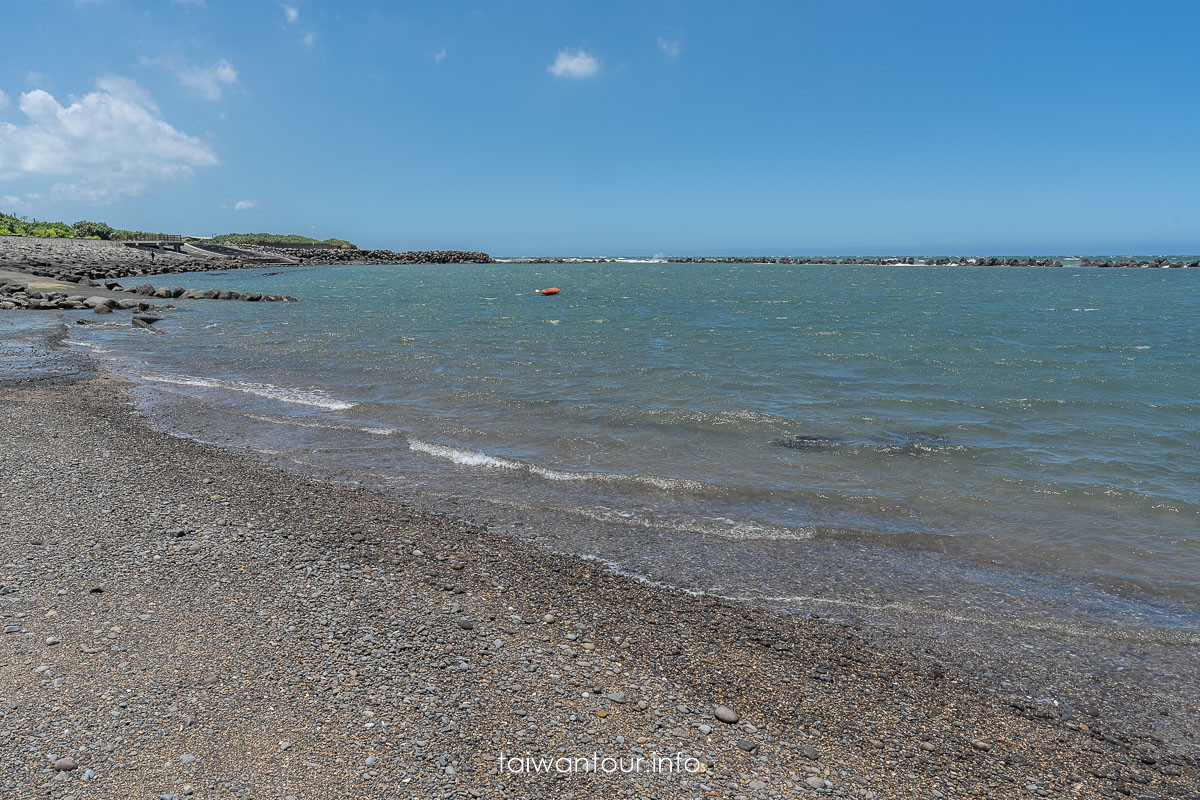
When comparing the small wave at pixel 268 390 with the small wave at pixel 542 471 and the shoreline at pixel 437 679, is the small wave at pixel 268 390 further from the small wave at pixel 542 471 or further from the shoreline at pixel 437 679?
the shoreline at pixel 437 679

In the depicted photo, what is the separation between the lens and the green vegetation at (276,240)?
140887 millimetres

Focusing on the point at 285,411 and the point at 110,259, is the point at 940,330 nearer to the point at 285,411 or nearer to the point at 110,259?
the point at 285,411

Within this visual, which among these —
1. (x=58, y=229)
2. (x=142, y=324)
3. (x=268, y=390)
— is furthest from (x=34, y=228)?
(x=268, y=390)

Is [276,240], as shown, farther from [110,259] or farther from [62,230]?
[110,259]

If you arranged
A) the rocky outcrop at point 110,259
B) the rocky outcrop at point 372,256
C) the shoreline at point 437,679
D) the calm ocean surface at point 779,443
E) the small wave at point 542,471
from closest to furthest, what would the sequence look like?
the shoreline at point 437,679 < the calm ocean surface at point 779,443 < the small wave at point 542,471 < the rocky outcrop at point 110,259 < the rocky outcrop at point 372,256

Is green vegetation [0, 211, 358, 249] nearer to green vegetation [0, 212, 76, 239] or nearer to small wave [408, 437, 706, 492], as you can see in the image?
green vegetation [0, 212, 76, 239]

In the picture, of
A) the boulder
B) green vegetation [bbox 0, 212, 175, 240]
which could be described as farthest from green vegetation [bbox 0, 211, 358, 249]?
the boulder

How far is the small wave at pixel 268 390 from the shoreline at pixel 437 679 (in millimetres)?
7813

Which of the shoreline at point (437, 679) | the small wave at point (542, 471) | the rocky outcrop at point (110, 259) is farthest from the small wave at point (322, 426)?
the rocky outcrop at point (110, 259)

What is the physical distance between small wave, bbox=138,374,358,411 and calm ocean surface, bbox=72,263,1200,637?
113mm

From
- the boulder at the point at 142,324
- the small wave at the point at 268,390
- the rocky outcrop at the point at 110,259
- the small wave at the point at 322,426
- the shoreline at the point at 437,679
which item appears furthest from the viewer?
the rocky outcrop at the point at 110,259

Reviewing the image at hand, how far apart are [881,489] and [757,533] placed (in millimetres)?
2902

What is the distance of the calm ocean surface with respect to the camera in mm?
7570

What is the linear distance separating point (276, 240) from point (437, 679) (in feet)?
560
